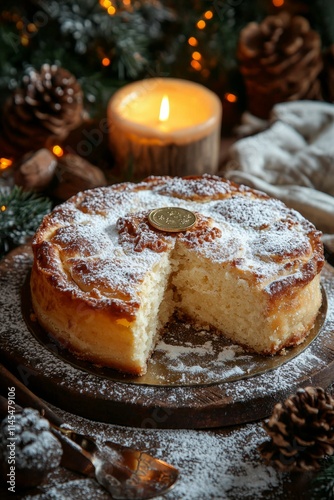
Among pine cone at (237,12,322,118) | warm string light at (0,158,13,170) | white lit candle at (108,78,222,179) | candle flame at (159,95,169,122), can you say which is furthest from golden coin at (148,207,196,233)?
pine cone at (237,12,322,118)

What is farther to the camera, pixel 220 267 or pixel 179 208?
pixel 179 208

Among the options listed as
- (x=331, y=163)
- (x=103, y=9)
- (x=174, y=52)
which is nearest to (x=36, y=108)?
(x=103, y=9)

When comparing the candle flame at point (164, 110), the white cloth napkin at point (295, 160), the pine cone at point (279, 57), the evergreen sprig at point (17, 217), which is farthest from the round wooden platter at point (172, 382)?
the pine cone at point (279, 57)

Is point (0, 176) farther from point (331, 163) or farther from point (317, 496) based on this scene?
point (317, 496)

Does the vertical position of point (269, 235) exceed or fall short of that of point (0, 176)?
it exceeds it

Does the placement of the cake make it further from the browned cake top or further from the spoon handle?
the spoon handle
